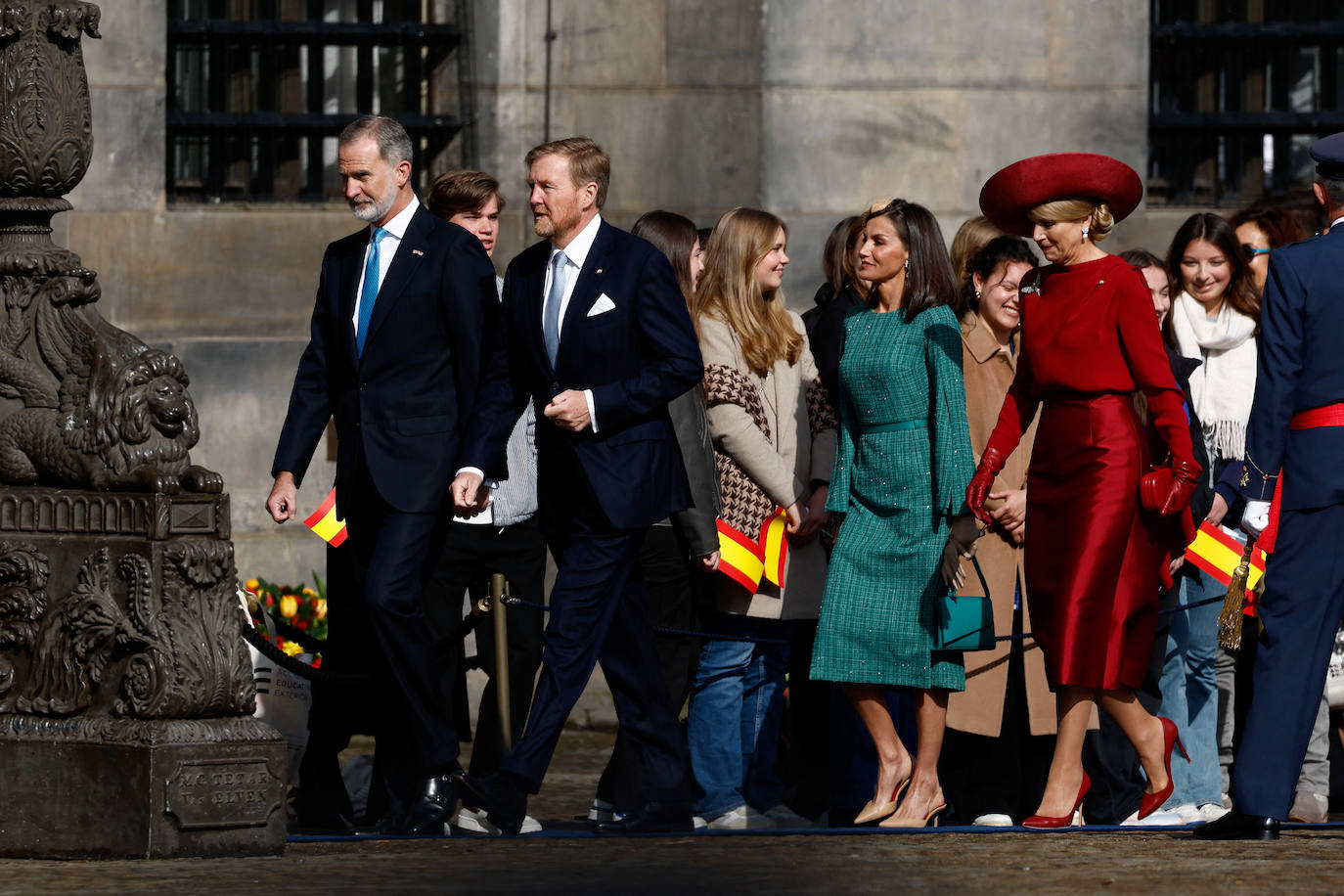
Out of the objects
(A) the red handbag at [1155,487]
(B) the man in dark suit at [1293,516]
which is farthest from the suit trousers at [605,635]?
(B) the man in dark suit at [1293,516]

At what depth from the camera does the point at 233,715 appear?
7215 millimetres

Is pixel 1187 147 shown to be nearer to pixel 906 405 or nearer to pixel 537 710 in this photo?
pixel 906 405

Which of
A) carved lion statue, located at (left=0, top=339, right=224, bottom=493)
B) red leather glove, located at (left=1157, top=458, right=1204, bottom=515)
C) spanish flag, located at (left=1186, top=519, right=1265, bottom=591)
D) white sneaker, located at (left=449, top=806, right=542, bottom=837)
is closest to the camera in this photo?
carved lion statue, located at (left=0, top=339, right=224, bottom=493)

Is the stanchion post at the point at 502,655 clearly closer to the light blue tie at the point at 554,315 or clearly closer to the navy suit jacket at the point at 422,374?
the navy suit jacket at the point at 422,374

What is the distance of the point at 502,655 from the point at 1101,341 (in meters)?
2.22

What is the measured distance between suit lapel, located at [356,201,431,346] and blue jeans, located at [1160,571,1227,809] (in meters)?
3.03

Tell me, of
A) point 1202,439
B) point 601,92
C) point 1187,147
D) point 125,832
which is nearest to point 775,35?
point 601,92

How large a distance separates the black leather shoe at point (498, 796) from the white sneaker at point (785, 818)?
135cm

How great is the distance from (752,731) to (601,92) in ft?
13.6

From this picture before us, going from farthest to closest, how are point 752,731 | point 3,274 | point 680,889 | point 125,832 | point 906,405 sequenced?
point 752,731 → point 906,405 → point 3,274 → point 125,832 → point 680,889

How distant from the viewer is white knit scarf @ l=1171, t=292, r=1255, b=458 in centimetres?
975

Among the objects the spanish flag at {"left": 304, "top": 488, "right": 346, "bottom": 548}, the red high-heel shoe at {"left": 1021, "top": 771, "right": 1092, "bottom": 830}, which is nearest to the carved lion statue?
the spanish flag at {"left": 304, "top": 488, "right": 346, "bottom": 548}

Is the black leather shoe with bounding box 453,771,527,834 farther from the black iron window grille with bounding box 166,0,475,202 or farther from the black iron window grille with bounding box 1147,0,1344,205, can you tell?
the black iron window grille with bounding box 1147,0,1344,205

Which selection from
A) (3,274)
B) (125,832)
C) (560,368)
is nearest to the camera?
(125,832)
